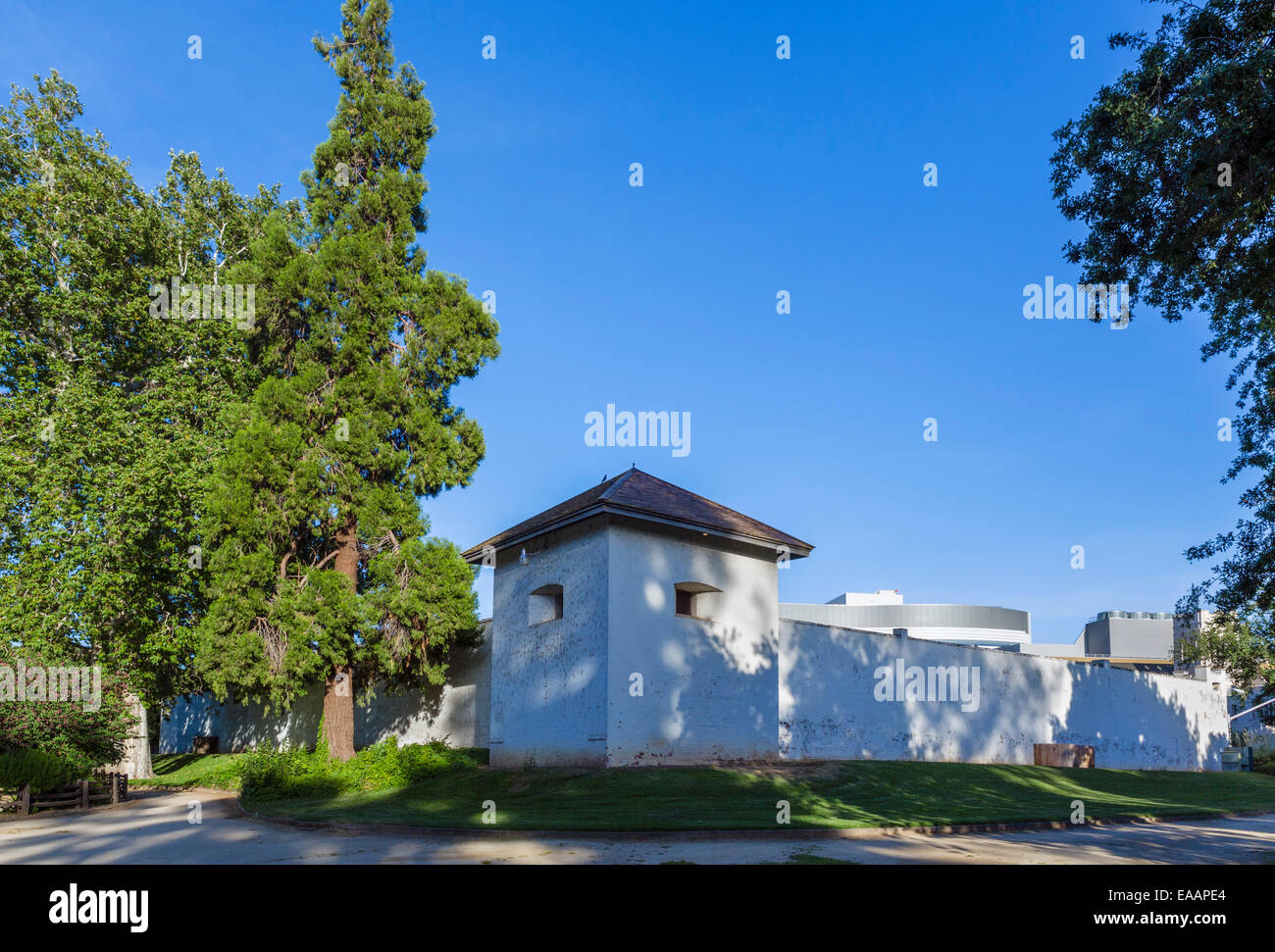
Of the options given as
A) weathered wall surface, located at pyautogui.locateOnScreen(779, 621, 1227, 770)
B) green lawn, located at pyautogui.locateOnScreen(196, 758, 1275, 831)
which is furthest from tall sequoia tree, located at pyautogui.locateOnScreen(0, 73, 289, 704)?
weathered wall surface, located at pyautogui.locateOnScreen(779, 621, 1227, 770)

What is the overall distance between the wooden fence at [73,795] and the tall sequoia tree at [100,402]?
13.3ft

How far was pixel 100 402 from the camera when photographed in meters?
23.3

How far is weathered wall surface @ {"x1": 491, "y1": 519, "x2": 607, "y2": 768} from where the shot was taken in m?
19.0

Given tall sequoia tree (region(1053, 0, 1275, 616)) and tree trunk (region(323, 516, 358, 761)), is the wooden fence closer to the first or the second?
tree trunk (region(323, 516, 358, 761))

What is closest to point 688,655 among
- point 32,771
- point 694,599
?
point 694,599

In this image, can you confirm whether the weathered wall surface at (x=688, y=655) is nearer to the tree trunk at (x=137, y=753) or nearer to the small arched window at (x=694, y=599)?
the small arched window at (x=694, y=599)

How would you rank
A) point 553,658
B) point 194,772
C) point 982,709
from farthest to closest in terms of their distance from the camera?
point 194,772 < point 982,709 < point 553,658

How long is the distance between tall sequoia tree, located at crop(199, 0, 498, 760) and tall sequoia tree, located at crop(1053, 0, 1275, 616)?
15.9 metres

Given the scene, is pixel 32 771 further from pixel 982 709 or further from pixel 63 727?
pixel 982 709

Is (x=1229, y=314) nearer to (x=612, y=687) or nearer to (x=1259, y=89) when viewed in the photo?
(x=1259, y=89)

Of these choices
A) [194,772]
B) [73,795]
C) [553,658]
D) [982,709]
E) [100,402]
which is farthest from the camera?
[194,772]

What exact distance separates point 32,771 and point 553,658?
1080 cm

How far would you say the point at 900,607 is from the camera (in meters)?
59.9
